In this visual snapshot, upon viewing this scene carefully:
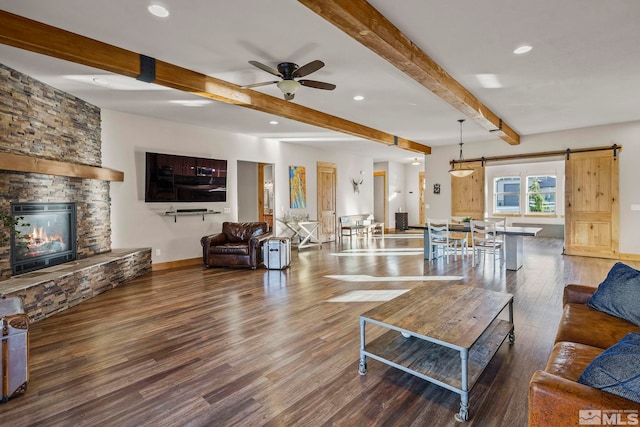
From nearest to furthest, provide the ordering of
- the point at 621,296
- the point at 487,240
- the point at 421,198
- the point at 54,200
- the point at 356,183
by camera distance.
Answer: the point at 621,296 < the point at 54,200 < the point at 487,240 < the point at 356,183 < the point at 421,198

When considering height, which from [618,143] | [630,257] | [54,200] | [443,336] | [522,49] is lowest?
[630,257]

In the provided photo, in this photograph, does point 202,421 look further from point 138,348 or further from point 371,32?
point 371,32

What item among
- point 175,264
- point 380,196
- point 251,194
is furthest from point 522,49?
point 380,196

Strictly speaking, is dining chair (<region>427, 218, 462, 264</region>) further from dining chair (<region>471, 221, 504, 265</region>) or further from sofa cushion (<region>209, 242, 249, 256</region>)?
sofa cushion (<region>209, 242, 249, 256</region>)

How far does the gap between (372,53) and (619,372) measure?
3209 millimetres

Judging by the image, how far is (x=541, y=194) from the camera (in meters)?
10.9

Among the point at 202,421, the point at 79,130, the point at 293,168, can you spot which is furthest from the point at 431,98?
the point at 79,130

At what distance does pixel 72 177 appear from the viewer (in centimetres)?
448

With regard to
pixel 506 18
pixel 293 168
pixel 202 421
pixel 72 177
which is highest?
pixel 506 18

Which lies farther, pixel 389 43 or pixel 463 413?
pixel 389 43

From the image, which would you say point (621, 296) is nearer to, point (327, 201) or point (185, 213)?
point (185, 213)

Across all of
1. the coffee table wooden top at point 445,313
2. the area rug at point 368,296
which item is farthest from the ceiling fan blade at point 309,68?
the area rug at point 368,296

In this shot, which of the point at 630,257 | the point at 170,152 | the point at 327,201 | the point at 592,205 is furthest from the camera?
the point at 327,201

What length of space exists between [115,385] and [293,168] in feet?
21.7
